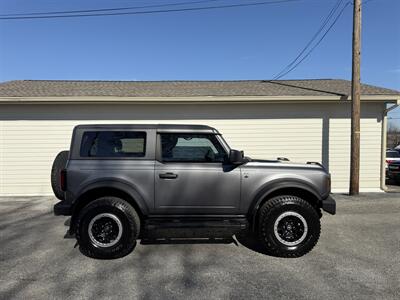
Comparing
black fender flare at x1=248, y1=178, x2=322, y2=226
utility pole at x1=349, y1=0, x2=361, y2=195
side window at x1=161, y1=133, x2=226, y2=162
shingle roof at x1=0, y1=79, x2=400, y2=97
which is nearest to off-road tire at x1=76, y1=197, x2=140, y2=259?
side window at x1=161, y1=133, x2=226, y2=162

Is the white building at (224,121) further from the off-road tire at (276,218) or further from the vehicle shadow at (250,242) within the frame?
the off-road tire at (276,218)

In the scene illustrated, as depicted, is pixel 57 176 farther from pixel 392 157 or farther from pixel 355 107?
pixel 392 157

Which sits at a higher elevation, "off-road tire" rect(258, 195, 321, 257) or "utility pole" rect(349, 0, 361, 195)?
"utility pole" rect(349, 0, 361, 195)

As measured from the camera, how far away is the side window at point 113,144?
5.27 m

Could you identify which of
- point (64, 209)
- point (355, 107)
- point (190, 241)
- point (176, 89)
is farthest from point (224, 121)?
point (64, 209)

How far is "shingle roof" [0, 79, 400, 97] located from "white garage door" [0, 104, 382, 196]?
1.28 feet

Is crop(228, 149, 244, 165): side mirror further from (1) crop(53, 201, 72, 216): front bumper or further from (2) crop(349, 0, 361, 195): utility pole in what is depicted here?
(2) crop(349, 0, 361, 195): utility pole

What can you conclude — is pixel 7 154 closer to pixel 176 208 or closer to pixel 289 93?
pixel 176 208

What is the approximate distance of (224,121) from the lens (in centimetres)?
1054

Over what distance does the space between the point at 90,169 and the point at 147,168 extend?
0.83 metres

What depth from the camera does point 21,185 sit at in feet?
34.2

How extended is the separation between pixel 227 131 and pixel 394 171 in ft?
24.3

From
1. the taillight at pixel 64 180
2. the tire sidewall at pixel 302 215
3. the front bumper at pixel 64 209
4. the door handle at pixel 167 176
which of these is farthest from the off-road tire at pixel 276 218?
the taillight at pixel 64 180

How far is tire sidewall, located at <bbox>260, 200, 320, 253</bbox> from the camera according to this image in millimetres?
5098
